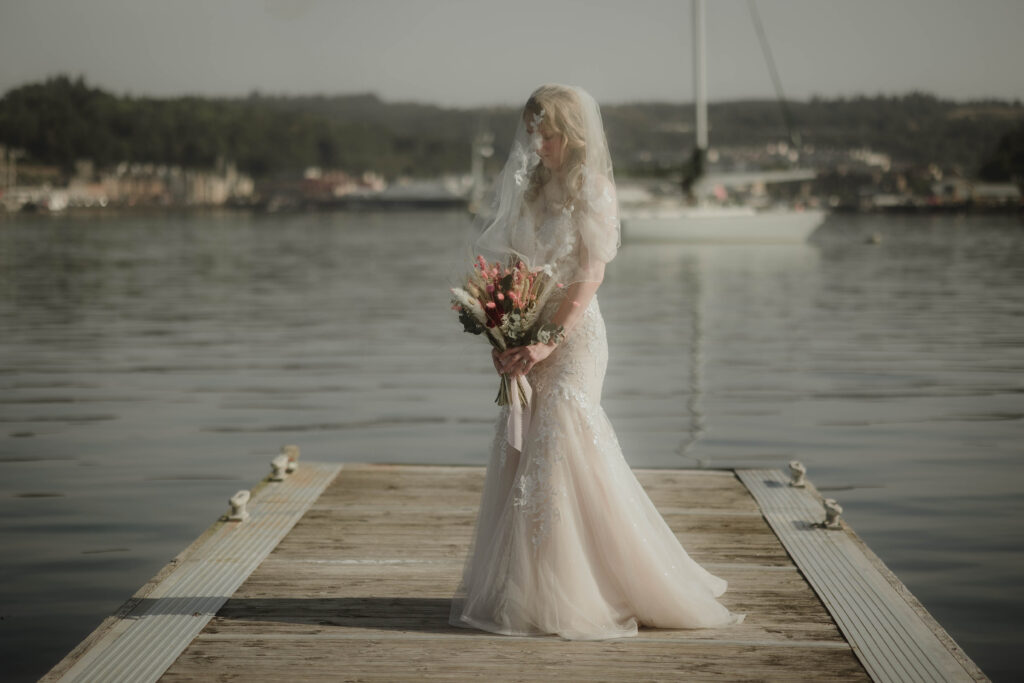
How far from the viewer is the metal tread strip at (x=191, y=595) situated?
4.69m

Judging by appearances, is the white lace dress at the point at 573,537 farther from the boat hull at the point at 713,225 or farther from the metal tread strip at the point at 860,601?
the boat hull at the point at 713,225

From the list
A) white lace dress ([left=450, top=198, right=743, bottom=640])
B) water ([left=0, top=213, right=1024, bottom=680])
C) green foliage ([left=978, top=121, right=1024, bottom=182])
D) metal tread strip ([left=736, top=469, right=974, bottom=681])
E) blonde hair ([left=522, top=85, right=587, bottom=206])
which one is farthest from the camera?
green foliage ([left=978, top=121, right=1024, bottom=182])

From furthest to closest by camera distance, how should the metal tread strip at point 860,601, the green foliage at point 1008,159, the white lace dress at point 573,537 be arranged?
the green foliage at point 1008,159 < the white lace dress at point 573,537 < the metal tread strip at point 860,601

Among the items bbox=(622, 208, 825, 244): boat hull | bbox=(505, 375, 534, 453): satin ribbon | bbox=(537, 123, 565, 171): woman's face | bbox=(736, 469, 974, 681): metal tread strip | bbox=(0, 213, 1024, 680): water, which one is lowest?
bbox=(622, 208, 825, 244): boat hull

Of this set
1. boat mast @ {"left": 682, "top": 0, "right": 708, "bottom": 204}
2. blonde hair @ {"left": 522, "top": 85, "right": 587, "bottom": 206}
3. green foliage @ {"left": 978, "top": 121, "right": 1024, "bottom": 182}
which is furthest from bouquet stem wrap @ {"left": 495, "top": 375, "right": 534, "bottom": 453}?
green foliage @ {"left": 978, "top": 121, "right": 1024, "bottom": 182}

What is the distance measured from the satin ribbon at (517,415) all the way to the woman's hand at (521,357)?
5 cm

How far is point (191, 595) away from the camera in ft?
18.2

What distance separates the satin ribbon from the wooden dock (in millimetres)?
781

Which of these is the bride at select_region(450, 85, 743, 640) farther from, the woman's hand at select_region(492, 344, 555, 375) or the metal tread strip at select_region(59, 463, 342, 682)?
the metal tread strip at select_region(59, 463, 342, 682)

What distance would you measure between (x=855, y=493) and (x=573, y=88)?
18.3 feet

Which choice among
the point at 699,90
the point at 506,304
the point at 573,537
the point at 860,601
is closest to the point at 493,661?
the point at 573,537

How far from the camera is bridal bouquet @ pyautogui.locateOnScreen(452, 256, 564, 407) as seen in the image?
480 centimetres

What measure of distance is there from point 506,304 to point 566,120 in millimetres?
→ 735

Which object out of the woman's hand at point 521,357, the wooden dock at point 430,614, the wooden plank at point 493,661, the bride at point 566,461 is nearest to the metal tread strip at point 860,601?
the wooden dock at point 430,614
